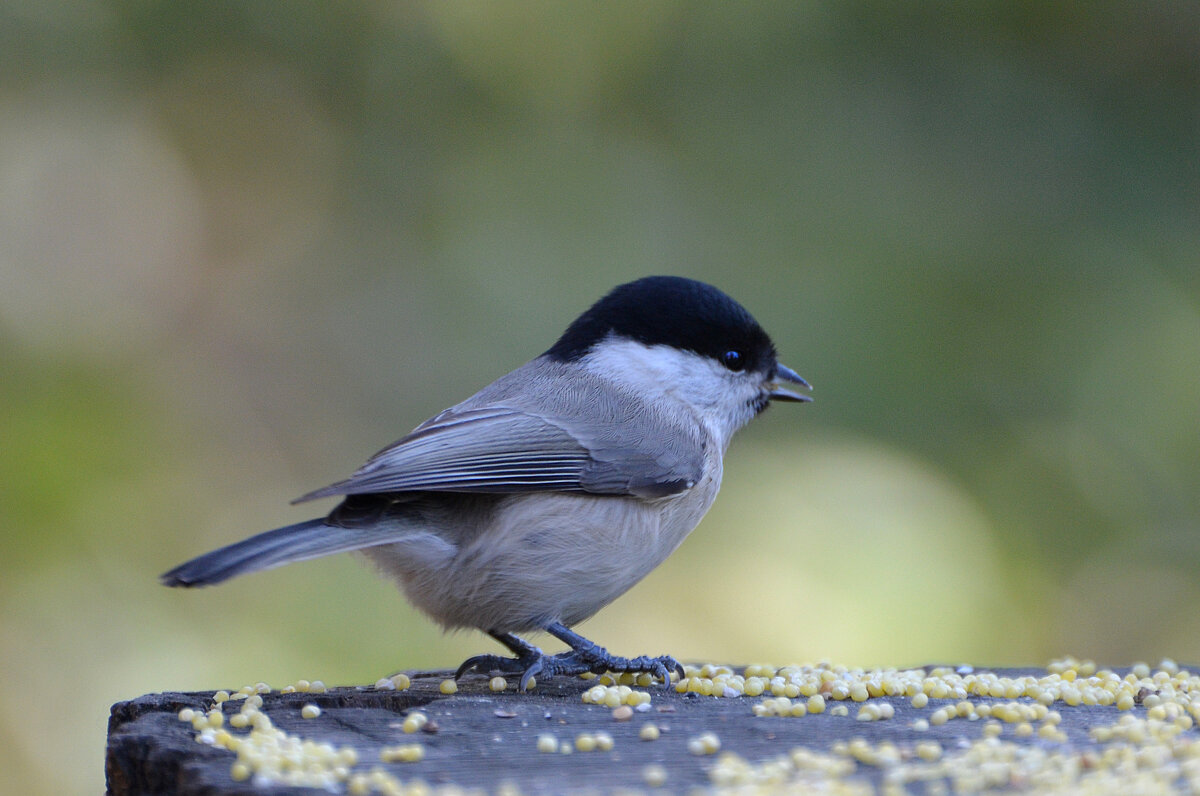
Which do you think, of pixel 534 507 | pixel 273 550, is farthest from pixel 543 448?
pixel 273 550

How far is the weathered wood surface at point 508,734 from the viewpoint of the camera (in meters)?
1.32

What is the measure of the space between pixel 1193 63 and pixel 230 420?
384 centimetres

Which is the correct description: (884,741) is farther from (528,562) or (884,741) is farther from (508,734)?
(528,562)

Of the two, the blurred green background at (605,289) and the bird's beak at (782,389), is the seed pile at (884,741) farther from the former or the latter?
the blurred green background at (605,289)

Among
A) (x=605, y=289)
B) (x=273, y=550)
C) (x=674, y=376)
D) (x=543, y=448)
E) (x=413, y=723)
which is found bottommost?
(x=413, y=723)

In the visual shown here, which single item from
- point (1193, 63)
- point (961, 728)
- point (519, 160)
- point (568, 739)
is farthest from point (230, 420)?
point (1193, 63)

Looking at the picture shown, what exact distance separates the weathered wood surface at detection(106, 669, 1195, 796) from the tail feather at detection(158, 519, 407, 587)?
21cm

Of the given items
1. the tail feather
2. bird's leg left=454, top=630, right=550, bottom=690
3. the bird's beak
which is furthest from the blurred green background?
the tail feather

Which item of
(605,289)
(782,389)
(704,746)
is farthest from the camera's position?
(605,289)

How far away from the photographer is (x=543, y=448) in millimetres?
2059

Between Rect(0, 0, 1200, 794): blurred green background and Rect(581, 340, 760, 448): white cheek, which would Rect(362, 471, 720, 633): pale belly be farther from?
Rect(0, 0, 1200, 794): blurred green background

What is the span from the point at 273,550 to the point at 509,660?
0.57 m

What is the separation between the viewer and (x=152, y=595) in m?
3.19

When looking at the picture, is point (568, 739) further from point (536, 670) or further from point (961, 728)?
point (961, 728)
